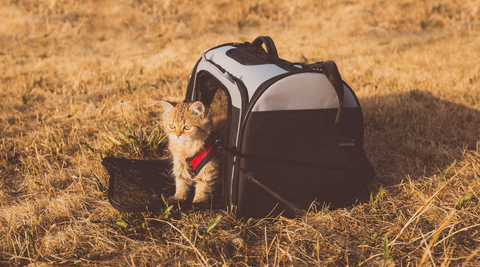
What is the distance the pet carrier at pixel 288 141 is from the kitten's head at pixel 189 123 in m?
0.23

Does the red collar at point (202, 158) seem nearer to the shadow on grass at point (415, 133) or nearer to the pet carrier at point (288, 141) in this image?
the pet carrier at point (288, 141)

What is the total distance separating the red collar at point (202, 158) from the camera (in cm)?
204

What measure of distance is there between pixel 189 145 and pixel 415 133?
93.8 inches

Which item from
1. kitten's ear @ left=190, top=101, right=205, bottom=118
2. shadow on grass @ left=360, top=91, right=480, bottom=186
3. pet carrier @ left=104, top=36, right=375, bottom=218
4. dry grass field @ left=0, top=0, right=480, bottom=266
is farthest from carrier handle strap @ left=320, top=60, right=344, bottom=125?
shadow on grass @ left=360, top=91, right=480, bottom=186

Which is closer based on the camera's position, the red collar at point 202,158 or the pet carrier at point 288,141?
the pet carrier at point 288,141

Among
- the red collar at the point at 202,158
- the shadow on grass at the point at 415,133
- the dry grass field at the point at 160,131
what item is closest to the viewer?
the dry grass field at the point at 160,131

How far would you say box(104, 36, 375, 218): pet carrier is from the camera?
1.79 m

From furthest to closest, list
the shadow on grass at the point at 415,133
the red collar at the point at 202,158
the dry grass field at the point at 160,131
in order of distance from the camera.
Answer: the shadow on grass at the point at 415,133
the red collar at the point at 202,158
the dry grass field at the point at 160,131

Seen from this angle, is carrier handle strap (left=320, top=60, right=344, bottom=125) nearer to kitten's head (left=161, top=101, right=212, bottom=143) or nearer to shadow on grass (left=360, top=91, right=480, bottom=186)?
kitten's head (left=161, top=101, right=212, bottom=143)

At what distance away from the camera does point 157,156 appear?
282 centimetres

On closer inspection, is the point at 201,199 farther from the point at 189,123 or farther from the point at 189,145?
the point at 189,123

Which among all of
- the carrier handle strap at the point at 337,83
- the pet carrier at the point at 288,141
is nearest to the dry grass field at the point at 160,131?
the pet carrier at the point at 288,141

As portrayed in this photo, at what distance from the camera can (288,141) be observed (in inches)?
72.6

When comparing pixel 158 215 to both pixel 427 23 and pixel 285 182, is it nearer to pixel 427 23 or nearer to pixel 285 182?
pixel 285 182
